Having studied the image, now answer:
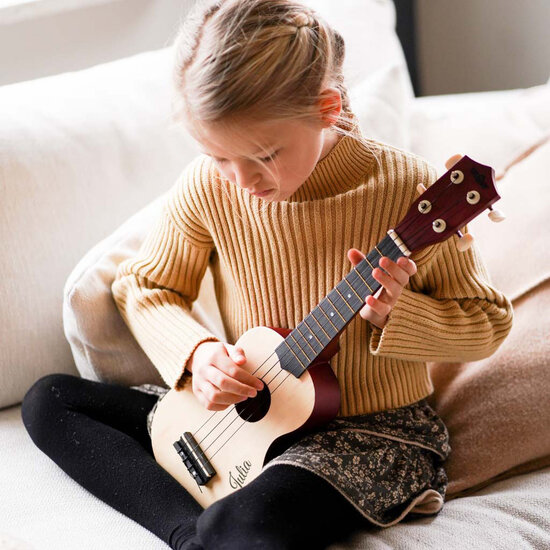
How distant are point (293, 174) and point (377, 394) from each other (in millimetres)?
333

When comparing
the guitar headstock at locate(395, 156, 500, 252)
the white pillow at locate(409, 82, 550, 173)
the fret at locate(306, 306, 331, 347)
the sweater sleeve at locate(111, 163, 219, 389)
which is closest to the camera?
the guitar headstock at locate(395, 156, 500, 252)

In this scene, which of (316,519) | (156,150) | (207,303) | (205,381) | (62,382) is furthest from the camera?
(156,150)

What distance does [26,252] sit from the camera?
1211 mm

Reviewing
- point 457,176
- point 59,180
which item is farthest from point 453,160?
point 59,180

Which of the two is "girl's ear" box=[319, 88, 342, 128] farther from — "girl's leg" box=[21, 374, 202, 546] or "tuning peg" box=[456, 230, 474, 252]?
"girl's leg" box=[21, 374, 202, 546]

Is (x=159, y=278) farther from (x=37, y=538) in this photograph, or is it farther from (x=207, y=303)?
(x=37, y=538)

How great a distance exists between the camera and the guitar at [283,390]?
0.85 metres

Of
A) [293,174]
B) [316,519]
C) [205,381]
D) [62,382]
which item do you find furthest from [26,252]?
[316,519]

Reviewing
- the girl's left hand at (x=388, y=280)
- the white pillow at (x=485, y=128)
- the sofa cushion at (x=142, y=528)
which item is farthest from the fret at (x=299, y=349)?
the white pillow at (x=485, y=128)

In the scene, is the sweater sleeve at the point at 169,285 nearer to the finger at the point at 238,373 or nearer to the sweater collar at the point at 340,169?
the finger at the point at 238,373

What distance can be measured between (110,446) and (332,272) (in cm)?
40

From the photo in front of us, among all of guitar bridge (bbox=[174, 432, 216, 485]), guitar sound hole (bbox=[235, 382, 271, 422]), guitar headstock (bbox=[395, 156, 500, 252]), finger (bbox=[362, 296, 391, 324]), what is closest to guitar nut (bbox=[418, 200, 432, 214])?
guitar headstock (bbox=[395, 156, 500, 252])

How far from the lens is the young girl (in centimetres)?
86

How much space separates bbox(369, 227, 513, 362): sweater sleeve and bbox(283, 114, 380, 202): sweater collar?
0.48 feet
